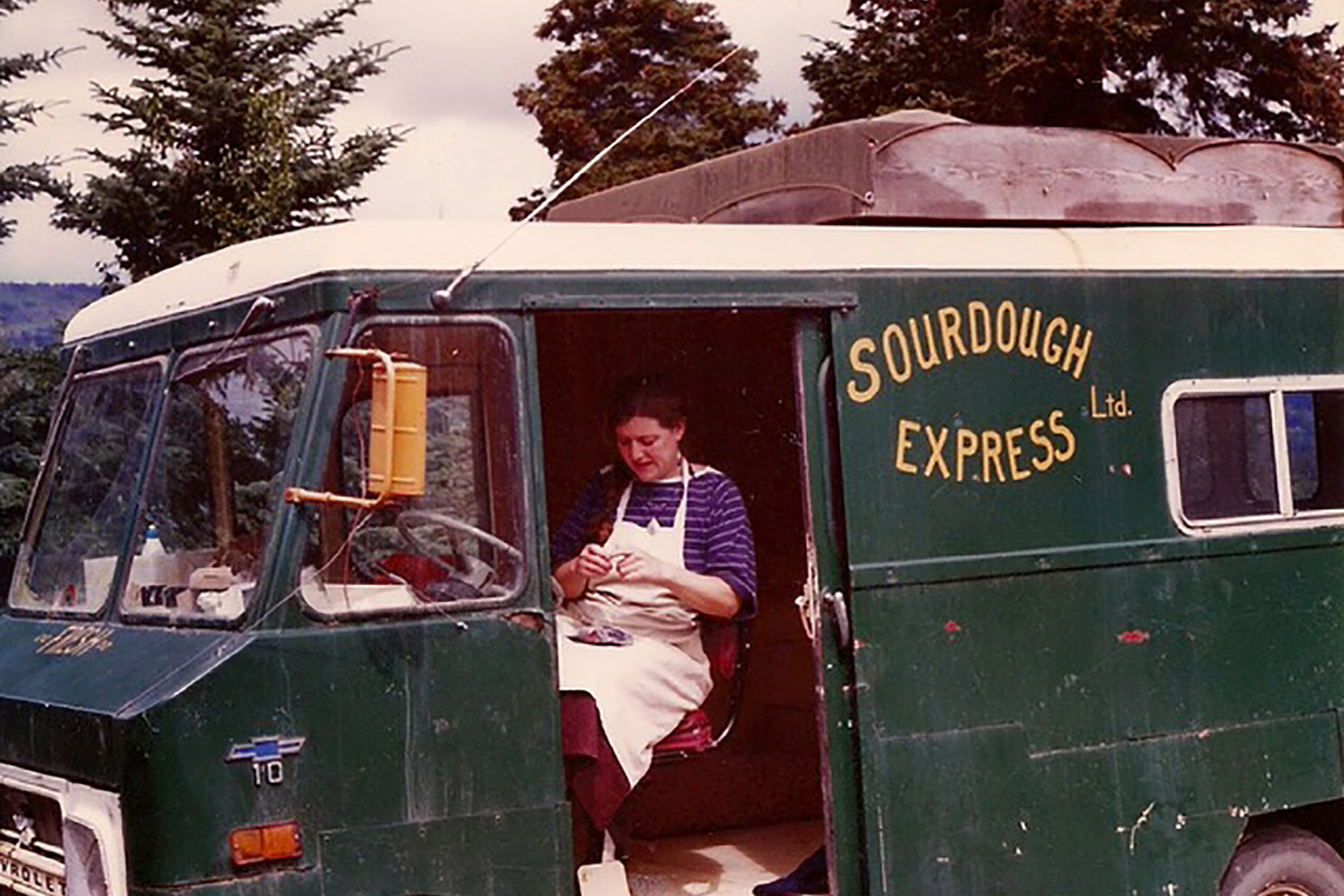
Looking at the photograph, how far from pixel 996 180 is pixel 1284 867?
2699mm

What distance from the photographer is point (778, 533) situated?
27.6 feet

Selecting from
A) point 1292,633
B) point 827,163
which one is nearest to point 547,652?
point 827,163

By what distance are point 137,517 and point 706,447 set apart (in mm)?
2746

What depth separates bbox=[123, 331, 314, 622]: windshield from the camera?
5.89 metres

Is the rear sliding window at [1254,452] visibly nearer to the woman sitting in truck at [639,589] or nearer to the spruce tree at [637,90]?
the woman sitting in truck at [639,589]

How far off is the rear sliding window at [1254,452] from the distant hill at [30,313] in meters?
12.0

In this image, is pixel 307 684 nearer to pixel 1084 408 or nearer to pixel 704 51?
pixel 1084 408

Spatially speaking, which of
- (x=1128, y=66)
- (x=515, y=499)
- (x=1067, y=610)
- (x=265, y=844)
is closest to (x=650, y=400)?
(x=515, y=499)

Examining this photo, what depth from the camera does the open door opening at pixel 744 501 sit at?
8.03m

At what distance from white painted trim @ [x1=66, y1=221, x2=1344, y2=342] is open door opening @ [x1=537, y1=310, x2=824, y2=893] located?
1.16 m

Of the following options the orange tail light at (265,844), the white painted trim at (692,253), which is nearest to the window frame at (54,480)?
the white painted trim at (692,253)

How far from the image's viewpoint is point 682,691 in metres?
6.83

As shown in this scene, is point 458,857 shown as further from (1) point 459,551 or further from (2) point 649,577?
→ (2) point 649,577

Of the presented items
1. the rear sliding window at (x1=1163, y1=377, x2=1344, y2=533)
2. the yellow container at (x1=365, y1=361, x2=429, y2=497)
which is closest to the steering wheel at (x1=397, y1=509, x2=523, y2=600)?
the yellow container at (x1=365, y1=361, x2=429, y2=497)
